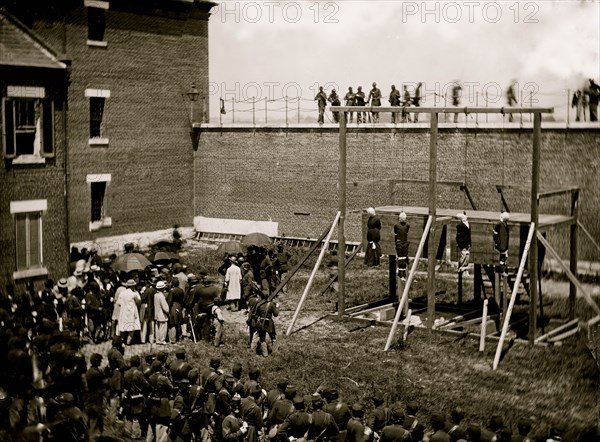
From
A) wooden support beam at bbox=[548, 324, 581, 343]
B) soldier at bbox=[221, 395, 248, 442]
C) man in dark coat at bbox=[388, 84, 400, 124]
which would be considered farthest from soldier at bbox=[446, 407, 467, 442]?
man in dark coat at bbox=[388, 84, 400, 124]

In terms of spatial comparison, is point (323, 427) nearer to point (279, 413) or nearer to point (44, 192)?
point (279, 413)

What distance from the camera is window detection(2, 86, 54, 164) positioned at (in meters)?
20.0

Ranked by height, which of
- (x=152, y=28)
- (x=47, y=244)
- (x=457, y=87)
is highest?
(x=152, y=28)

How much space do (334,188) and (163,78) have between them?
27.2ft

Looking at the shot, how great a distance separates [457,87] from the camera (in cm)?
2698

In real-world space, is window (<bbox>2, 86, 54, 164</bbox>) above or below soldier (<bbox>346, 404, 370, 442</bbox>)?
above

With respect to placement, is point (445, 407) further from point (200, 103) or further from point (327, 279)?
point (200, 103)

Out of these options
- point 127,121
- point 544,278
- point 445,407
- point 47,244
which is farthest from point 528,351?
point 127,121

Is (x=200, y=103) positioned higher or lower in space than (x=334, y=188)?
higher

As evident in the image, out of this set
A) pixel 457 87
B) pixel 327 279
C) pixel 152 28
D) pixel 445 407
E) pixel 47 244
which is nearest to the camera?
pixel 445 407

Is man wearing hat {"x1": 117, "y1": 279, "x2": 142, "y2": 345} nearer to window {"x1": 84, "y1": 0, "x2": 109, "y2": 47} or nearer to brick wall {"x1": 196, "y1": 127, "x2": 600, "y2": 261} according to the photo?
brick wall {"x1": 196, "y1": 127, "x2": 600, "y2": 261}

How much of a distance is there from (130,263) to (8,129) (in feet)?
14.7

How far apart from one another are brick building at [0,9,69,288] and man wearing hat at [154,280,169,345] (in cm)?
458

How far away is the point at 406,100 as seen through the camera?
94.9 ft
